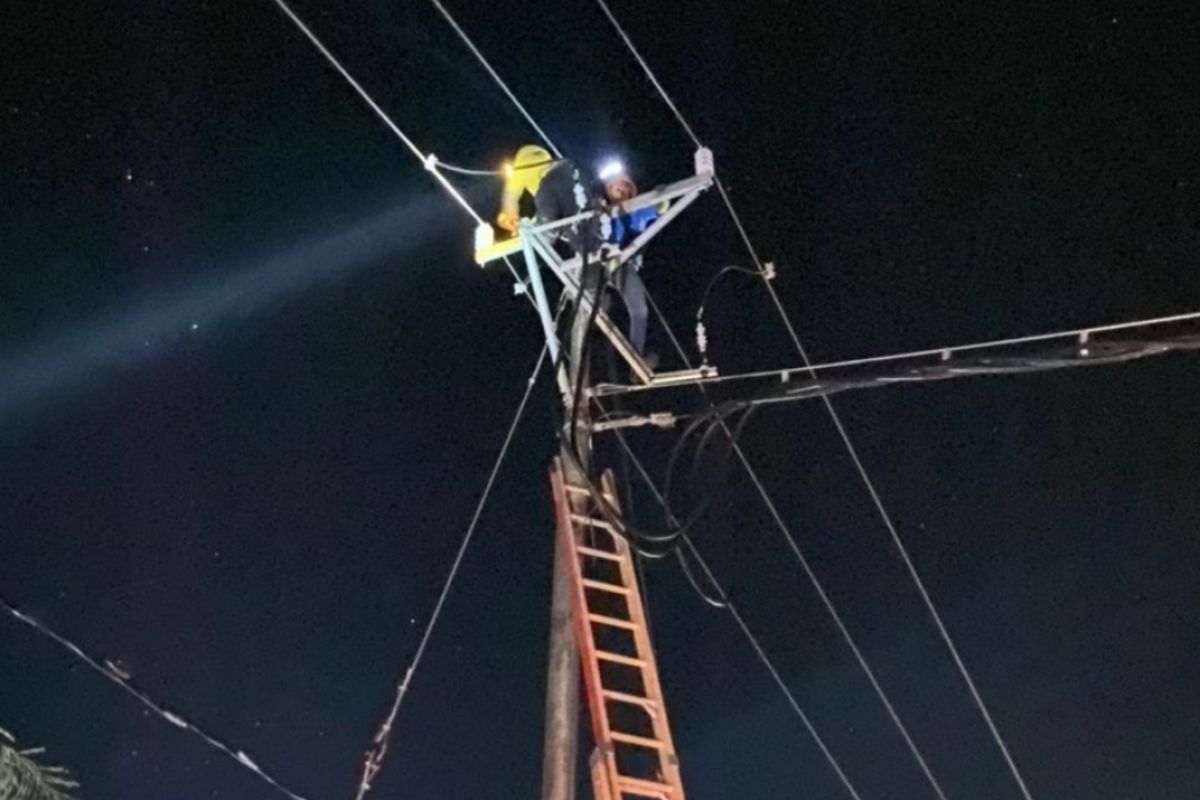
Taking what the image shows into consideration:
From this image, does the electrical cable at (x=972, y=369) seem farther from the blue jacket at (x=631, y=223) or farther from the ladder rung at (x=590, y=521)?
the blue jacket at (x=631, y=223)

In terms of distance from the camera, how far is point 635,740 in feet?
19.2

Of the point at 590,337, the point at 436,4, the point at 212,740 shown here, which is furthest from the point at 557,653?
the point at 436,4

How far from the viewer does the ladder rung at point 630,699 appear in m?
5.95

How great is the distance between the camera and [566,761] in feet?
18.0

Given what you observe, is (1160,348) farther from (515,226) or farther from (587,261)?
(515,226)

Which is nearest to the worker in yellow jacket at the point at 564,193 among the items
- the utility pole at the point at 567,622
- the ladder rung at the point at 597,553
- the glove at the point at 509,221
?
the glove at the point at 509,221

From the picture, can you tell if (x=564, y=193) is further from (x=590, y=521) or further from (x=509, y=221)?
(x=590, y=521)

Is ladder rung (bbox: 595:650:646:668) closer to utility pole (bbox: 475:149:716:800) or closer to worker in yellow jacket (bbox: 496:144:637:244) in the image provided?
utility pole (bbox: 475:149:716:800)

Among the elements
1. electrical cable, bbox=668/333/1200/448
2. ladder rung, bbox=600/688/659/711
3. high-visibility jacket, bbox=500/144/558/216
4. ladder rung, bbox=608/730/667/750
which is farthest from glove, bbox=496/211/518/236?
ladder rung, bbox=608/730/667/750

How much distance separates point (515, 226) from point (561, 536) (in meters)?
1.42

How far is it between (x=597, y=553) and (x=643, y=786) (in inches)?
41.0

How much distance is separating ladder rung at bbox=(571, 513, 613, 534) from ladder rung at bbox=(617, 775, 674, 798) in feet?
3.43

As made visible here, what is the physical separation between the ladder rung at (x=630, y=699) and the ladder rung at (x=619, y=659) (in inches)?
5.0

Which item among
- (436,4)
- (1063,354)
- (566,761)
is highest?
(436,4)
